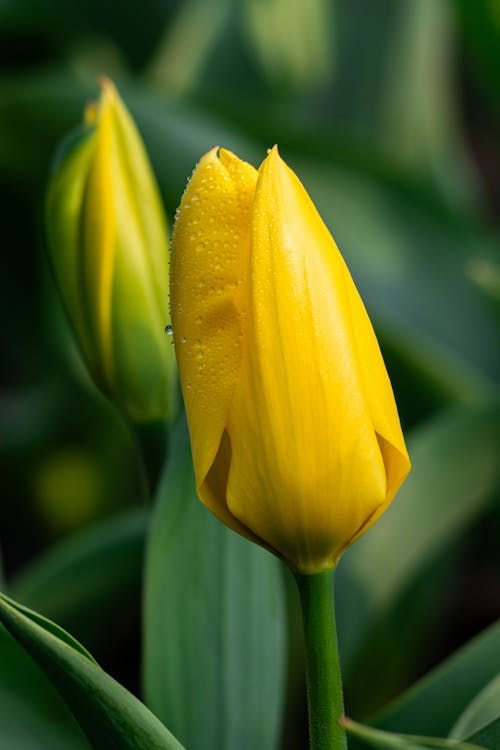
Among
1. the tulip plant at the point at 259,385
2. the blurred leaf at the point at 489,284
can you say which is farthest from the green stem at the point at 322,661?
the blurred leaf at the point at 489,284

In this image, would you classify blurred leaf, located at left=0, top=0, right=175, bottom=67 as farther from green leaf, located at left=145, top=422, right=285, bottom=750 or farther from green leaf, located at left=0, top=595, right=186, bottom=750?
green leaf, located at left=0, top=595, right=186, bottom=750

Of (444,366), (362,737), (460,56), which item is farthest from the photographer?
(460,56)

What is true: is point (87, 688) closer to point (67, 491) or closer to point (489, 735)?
point (489, 735)

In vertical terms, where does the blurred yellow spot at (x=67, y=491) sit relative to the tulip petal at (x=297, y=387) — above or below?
below

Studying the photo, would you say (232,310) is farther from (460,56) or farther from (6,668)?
(460,56)

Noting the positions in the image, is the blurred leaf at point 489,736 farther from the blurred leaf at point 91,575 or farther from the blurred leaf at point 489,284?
the blurred leaf at point 489,284

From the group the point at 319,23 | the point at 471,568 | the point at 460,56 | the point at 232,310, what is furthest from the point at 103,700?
the point at 460,56
